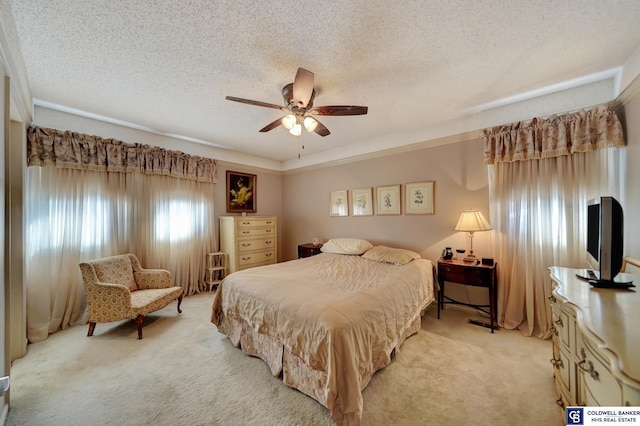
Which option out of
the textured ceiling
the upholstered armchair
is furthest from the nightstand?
the upholstered armchair

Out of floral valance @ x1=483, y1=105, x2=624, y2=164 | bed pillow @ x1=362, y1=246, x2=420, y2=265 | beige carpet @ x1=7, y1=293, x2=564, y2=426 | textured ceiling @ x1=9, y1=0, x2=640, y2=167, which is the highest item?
textured ceiling @ x1=9, y1=0, x2=640, y2=167

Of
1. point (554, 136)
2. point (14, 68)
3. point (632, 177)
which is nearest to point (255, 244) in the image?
point (14, 68)

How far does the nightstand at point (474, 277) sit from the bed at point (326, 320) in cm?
25

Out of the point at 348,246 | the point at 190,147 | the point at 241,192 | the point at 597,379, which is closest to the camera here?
the point at 597,379

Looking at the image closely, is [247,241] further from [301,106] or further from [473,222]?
[473,222]

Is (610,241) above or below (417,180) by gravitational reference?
below

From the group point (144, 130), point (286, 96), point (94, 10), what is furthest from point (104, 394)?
point (144, 130)

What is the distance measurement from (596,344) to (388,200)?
316cm

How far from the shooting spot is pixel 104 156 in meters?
3.15

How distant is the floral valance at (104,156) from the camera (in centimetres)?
270

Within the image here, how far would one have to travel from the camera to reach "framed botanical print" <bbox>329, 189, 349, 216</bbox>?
14.9 ft

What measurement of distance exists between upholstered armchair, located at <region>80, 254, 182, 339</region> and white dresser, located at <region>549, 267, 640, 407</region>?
368 cm

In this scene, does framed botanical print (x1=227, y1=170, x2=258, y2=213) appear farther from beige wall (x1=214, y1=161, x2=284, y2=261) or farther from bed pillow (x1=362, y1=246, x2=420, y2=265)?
bed pillow (x1=362, y1=246, x2=420, y2=265)

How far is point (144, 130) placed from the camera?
3605 millimetres
